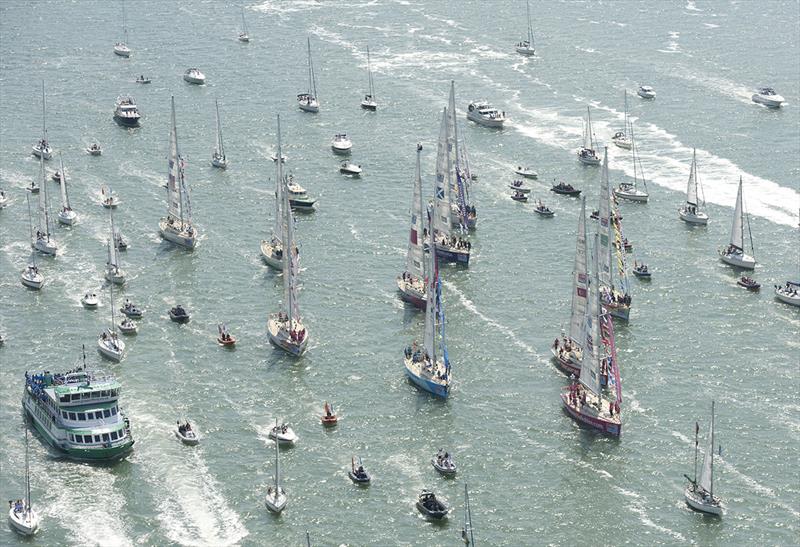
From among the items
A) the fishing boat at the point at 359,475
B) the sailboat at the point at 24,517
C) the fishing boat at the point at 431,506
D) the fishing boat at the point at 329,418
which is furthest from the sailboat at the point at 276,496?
the sailboat at the point at 24,517

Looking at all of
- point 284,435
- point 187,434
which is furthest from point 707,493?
point 187,434

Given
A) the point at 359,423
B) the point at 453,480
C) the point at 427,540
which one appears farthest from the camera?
the point at 359,423

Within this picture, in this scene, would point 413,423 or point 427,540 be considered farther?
point 413,423

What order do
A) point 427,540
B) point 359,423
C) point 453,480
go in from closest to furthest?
1. point 427,540
2. point 453,480
3. point 359,423

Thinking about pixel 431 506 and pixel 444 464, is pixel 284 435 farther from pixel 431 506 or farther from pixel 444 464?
pixel 431 506

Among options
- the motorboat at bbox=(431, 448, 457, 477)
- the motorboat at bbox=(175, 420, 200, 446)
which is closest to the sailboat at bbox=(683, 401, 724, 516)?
the motorboat at bbox=(431, 448, 457, 477)

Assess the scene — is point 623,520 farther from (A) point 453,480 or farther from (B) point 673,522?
(A) point 453,480

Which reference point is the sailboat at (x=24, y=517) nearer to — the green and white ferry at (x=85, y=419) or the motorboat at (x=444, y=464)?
the green and white ferry at (x=85, y=419)

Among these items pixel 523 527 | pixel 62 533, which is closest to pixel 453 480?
pixel 523 527
